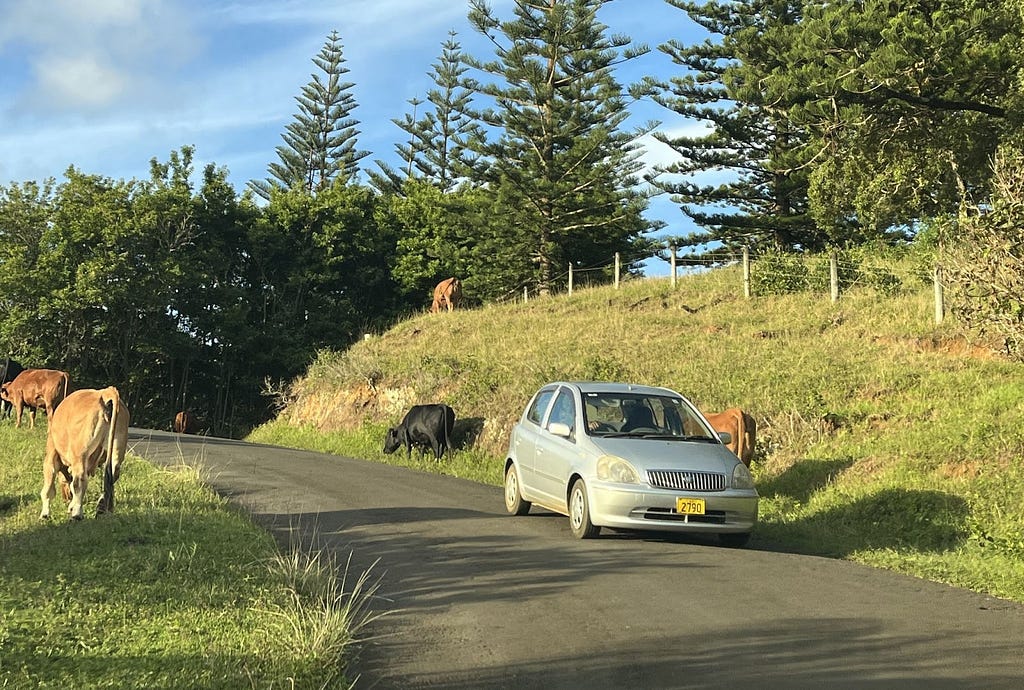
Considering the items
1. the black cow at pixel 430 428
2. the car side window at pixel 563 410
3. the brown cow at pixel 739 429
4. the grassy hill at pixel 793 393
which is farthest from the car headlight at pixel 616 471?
the black cow at pixel 430 428

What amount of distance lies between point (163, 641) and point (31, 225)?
3979 centimetres

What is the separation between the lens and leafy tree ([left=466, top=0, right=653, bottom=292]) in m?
42.9

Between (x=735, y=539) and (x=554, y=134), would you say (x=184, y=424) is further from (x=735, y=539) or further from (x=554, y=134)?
(x=735, y=539)

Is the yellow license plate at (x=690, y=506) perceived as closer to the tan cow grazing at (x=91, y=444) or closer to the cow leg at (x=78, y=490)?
the tan cow grazing at (x=91, y=444)

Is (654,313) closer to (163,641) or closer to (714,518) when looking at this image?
(714,518)

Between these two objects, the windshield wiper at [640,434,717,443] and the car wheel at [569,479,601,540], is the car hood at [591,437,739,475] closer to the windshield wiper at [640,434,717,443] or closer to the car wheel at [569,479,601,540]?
the windshield wiper at [640,434,717,443]

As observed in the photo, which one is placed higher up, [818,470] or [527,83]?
[527,83]

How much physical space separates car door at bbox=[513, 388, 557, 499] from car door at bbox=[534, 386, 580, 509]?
13cm

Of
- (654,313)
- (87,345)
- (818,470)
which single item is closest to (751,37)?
(654,313)

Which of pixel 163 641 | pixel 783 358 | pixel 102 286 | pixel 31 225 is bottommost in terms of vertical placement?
pixel 163 641

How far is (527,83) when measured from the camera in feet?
145

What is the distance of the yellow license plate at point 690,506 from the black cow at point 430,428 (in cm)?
1172

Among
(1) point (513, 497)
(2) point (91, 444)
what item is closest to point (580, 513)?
(1) point (513, 497)

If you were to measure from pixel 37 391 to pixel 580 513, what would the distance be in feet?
55.5
